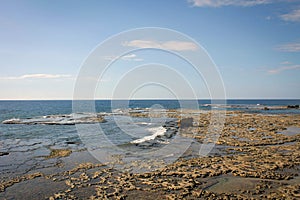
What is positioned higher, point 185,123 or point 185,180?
point 185,123

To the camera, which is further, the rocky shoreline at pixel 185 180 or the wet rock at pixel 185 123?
the wet rock at pixel 185 123

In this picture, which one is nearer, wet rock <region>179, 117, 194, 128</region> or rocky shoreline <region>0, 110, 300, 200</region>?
rocky shoreline <region>0, 110, 300, 200</region>

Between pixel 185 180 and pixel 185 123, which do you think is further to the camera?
pixel 185 123

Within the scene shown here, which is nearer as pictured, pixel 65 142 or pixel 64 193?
pixel 64 193

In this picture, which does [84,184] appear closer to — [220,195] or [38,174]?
[38,174]

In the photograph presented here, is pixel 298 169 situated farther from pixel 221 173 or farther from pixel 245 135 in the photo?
pixel 245 135

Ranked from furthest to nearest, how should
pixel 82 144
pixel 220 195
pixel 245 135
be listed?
pixel 245 135 → pixel 82 144 → pixel 220 195

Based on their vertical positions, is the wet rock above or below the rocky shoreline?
above

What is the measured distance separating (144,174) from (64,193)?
5.21 m

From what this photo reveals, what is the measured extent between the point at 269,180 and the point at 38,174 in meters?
14.8

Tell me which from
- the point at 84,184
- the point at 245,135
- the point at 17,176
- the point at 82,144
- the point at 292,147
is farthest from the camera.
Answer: the point at 245,135

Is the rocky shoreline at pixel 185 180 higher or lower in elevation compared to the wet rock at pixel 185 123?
lower

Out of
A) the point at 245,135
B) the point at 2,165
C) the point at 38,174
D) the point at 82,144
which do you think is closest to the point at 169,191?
the point at 38,174

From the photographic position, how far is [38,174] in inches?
644
